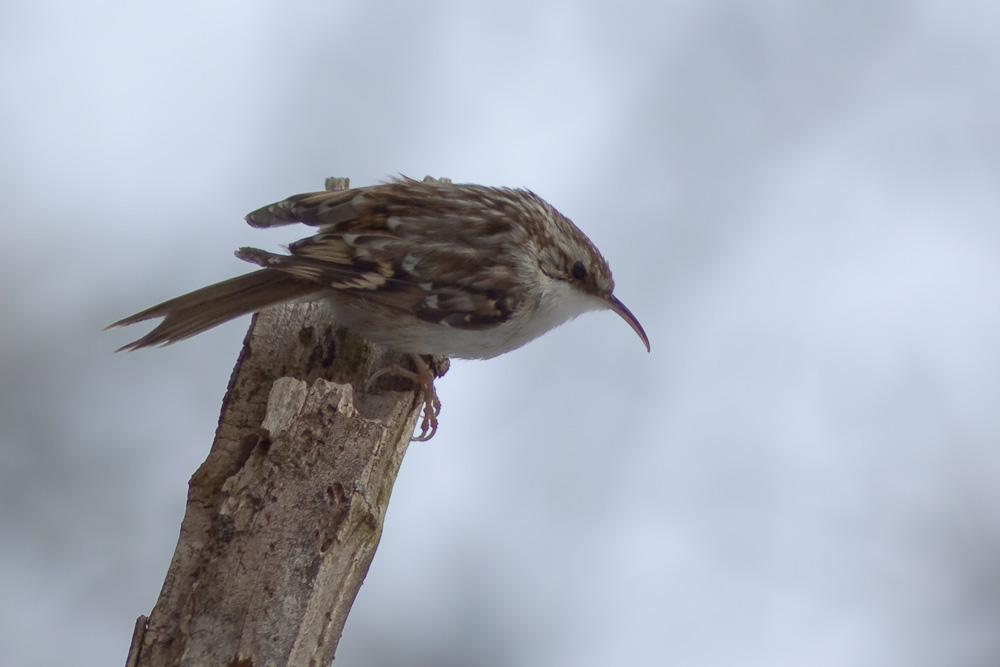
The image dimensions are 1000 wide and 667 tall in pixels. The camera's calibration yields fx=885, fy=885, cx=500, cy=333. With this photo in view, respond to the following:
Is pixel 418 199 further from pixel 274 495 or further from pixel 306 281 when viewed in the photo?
pixel 274 495

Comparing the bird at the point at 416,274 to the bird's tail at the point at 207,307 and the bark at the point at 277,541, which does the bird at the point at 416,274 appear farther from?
the bark at the point at 277,541

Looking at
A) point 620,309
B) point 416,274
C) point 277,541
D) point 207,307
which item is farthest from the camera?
point 620,309

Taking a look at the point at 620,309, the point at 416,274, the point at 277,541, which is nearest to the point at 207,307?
the point at 416,274

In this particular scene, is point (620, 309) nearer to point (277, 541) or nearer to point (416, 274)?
point (416, 274)

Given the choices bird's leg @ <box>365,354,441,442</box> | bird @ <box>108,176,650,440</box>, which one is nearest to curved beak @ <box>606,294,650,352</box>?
bird @ <box>108,176,650,440</box>

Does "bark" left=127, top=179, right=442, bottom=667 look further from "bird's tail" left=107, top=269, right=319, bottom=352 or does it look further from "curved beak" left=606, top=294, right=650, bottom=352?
"curved beak" left=606, top=294, right=650, bottom=352

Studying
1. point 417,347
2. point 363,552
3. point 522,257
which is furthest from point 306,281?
point 363,552

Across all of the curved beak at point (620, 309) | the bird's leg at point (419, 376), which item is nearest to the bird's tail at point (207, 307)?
the bird's leg at point (419, 376)
